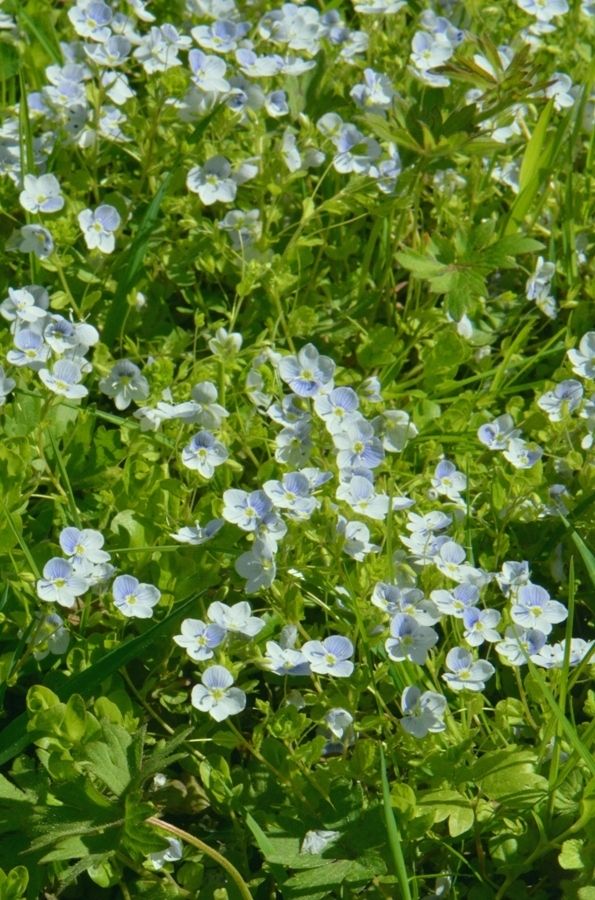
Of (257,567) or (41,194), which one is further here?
(41,194)

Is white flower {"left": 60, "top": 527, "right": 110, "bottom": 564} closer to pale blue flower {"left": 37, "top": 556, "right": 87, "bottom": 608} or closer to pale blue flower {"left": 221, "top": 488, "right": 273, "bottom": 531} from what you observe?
pale blue flower {"left": 37, "top": 556, "right": 87, "bottom": 608}

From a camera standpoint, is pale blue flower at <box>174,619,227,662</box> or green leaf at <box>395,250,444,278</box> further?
green leaf at <box>395,250,444,278</box>

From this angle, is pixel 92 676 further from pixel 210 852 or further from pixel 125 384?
pixel 125 384

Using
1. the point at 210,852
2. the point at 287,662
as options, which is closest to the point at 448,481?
the point at 287,662

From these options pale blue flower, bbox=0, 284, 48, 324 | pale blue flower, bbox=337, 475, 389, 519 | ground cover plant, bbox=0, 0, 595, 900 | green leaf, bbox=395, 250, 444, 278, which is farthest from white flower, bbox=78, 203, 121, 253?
pale blue flower, bbox=337, 475, 389, 519

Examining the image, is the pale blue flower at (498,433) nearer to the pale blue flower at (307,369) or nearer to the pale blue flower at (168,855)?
the pale blue flower at (307,369)

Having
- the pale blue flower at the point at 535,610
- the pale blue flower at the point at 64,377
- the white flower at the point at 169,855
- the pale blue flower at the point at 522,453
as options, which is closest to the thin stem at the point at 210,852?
the white flower at the point at 169,855

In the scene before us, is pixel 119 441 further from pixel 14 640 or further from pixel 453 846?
pixel 453 846
